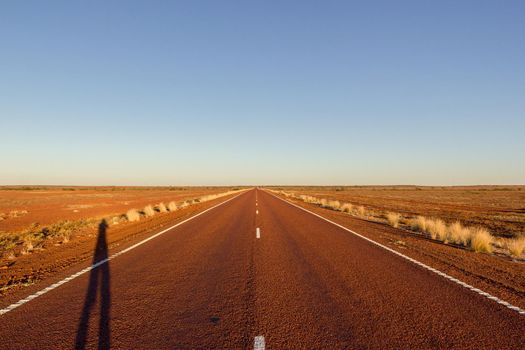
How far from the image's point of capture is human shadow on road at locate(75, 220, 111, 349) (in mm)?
3828

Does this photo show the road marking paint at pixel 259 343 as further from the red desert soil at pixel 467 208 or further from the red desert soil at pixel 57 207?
the red desert soil at pixel 57 207

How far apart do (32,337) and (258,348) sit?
2.67 metres

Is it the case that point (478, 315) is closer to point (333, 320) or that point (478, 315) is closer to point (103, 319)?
point (333, 320)

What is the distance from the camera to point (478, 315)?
4492mm

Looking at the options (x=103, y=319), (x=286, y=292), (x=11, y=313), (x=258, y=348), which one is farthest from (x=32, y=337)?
(x=286, y=292)

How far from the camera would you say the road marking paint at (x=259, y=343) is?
359 centimetres

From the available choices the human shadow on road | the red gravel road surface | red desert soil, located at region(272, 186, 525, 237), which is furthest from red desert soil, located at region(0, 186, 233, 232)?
red desert soil, located at region(272, 186, 525, 237)

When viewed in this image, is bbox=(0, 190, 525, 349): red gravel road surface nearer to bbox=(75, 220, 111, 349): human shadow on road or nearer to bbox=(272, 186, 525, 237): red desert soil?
bbox=(75, 220, 111, 349): human shadow on road

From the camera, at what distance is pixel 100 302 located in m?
5.04

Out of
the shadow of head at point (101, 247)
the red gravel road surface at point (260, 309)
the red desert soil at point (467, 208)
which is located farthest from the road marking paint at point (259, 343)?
the red desert soil at point (467, 208)

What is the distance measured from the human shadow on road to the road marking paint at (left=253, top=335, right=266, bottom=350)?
1.60m

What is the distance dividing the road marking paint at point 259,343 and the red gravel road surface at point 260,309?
0.01m

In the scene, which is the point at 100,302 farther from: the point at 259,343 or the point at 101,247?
the point at 101,247

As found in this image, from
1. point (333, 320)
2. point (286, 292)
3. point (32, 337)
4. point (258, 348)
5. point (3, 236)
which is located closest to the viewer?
point (258, 348)
